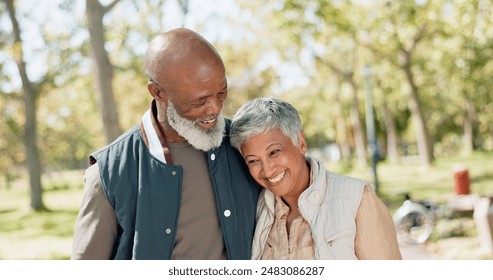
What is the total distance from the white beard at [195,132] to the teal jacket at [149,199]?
0.22 feet

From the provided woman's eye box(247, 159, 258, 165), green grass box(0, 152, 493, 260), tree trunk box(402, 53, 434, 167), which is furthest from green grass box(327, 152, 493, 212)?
woman's eye box(247, 159, 258, 165)

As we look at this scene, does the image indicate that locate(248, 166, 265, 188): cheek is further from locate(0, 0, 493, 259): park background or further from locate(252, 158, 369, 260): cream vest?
locate(0, 0, 493, 259): park background

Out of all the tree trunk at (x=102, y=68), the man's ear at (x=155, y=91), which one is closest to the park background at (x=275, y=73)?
the tree trunk at (x=102, y=68)

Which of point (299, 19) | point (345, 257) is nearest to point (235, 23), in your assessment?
point (299, 19)

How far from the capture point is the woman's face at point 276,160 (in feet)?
8.42

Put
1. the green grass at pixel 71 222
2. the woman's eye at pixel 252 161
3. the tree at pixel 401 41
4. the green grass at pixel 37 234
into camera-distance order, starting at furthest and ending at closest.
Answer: the tree at pixel 401 41, the green grass at pixel 37 234, the green grass at pixel 71 222, the woman's eye at pixel 252 161

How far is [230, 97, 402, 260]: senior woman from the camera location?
2.55m

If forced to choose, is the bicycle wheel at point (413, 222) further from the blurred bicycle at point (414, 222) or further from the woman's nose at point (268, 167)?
the woman's nose at point (268, 167)

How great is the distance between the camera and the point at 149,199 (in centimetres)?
257

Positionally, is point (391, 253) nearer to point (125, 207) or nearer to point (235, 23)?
point (125, 207)

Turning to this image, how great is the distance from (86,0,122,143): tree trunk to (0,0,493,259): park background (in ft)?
0.04

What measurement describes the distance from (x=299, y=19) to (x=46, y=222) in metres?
8.87

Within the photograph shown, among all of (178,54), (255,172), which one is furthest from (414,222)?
(178,54)

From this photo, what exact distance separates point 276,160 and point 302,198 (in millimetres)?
208
